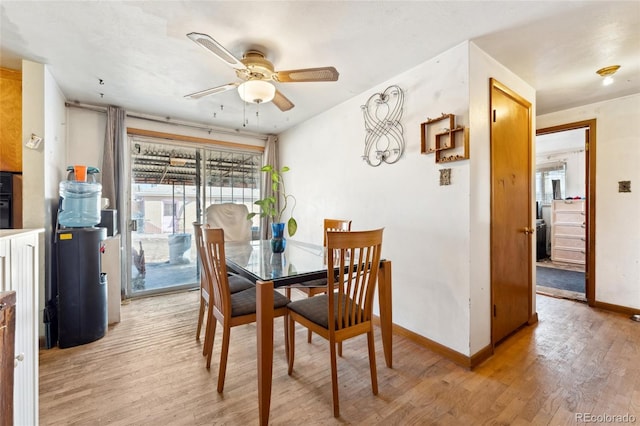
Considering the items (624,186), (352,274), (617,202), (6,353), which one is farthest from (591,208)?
(6,353)

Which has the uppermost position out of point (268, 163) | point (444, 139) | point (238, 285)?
point (268, 163)

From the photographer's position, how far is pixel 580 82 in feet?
8.47

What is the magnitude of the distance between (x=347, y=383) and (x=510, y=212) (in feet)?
6.52

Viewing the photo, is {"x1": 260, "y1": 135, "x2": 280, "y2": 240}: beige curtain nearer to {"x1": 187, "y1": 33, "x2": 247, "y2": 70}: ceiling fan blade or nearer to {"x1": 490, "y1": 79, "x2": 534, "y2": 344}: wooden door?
{"x1": 187, "y1": 33, "x2": 247, "y2": 70}: ceiling fan blade

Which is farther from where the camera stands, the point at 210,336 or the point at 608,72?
the point at 608,72

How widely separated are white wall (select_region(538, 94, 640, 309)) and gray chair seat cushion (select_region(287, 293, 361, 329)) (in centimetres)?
333

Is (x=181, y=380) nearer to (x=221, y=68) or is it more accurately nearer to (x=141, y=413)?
(x=141, y=413)

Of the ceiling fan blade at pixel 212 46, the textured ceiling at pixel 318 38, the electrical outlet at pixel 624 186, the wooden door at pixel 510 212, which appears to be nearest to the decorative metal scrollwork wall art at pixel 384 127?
the textured ceiling at pixel 318 38

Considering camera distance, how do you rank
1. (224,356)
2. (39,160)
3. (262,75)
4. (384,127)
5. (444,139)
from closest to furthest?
1. (224,356)
2. (262,75)
3. (444,139)
4. (39,160)
5. (384,127)

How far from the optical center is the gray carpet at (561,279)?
3815 millimetres

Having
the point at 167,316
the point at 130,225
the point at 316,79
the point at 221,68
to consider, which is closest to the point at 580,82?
the point at 316,79

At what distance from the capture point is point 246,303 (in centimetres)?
185

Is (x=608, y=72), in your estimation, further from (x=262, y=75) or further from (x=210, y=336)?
(x=210, y=336)

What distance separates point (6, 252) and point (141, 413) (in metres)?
1.11
